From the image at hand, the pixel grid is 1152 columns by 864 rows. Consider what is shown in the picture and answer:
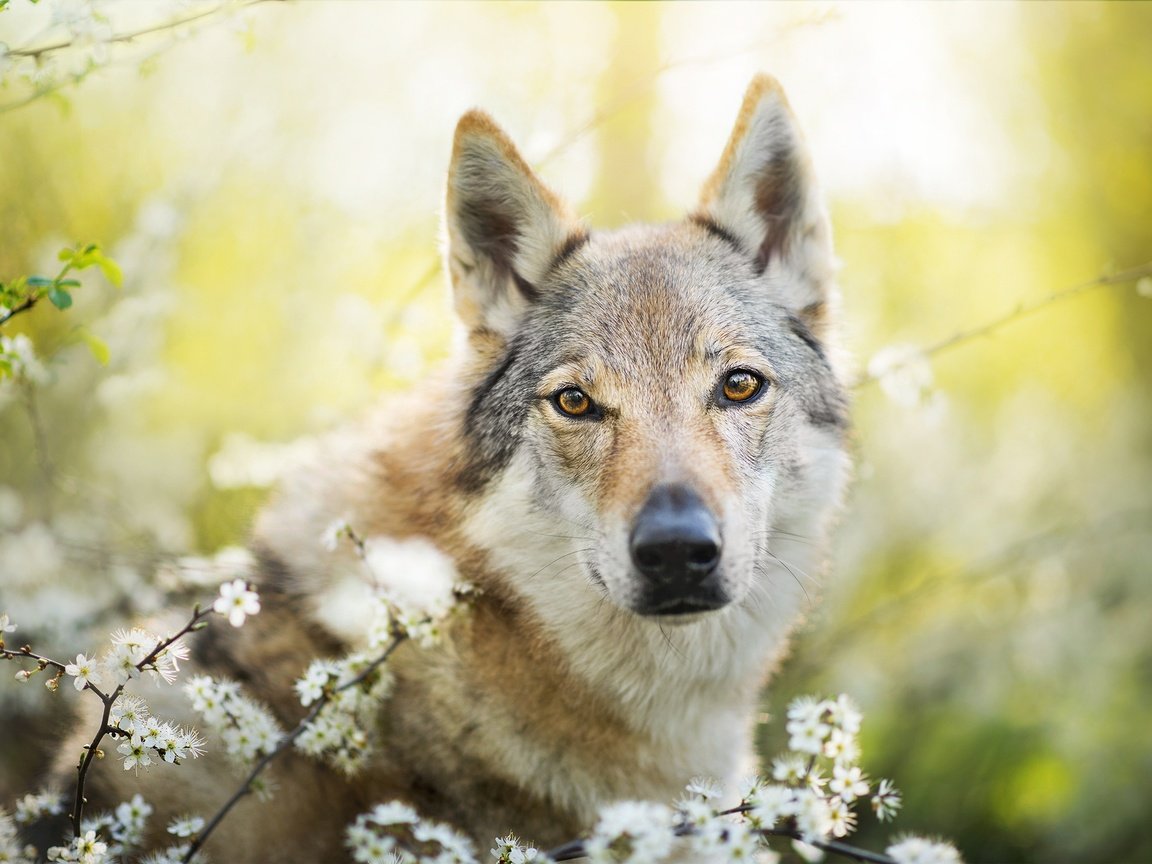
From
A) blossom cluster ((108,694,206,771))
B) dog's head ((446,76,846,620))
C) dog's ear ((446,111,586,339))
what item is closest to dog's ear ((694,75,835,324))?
dog's head ((446,76,846,620))

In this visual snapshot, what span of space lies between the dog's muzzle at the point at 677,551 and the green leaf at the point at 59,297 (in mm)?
1646

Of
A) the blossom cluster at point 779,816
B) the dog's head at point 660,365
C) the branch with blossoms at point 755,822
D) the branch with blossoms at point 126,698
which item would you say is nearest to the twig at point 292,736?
the branch with blossoms at point 126,698

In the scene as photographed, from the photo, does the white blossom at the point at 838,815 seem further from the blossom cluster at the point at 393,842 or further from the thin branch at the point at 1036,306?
the thin branch at the point at 1036,306

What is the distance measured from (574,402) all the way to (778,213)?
128 cm

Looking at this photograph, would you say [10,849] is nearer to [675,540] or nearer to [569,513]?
[569,513]

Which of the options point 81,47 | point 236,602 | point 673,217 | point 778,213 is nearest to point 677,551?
point 236,602

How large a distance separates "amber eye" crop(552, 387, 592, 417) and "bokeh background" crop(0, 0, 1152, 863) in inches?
55.6

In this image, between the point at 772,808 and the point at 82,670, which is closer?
the point at 772,808

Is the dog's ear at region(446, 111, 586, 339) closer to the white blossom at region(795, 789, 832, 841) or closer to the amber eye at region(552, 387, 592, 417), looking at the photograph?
the amber eye at region(552, 387, 592, 417)

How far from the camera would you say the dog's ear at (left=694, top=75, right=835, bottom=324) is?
340cm

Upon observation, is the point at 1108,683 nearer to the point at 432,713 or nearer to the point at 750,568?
the point at 750,568

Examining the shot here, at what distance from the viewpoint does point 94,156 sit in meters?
5.78

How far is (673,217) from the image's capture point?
19.7 ft

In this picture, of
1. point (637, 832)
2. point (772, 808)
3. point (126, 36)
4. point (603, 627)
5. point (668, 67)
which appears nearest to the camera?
point (637, 832)
